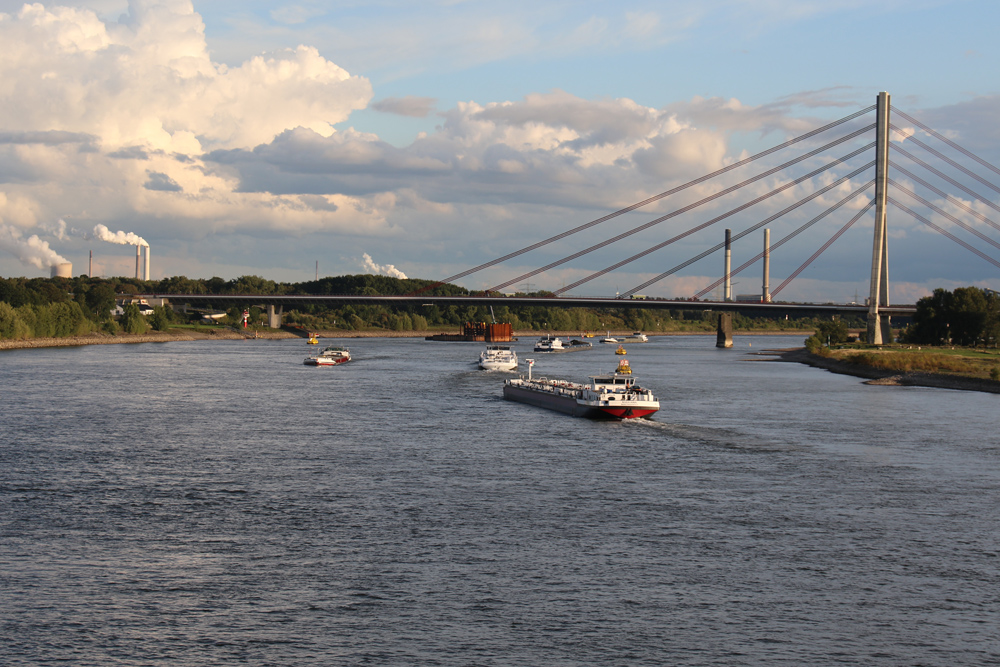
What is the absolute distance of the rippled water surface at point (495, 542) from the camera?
69.3 feet

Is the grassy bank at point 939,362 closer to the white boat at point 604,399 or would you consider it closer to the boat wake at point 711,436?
the white boat at point 604,399

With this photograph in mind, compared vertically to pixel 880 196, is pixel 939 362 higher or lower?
lower

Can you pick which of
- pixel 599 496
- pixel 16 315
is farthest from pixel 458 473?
pixel 16 315

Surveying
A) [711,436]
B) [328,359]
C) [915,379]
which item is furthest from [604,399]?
[328,359]

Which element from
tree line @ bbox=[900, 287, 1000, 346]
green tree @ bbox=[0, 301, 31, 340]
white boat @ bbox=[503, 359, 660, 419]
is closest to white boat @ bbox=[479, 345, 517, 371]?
white boat @ bbox=[503, 359, 660, 419]

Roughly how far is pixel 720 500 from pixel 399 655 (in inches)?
753

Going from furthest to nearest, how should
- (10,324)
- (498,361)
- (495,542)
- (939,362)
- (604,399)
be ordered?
(10,324) < (498,361) < (939,362) < (604,399) < (495,542)

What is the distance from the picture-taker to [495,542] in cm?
2920

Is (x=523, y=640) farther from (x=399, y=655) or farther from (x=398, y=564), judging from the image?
(x=398, y=564)

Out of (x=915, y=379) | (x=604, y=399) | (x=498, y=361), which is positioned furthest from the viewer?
(x=498, y=361)

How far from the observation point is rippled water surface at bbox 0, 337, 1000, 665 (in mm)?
21109

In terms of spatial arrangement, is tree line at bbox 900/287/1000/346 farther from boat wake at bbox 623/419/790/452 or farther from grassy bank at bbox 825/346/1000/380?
boat wake at bbox 623/419/790/452

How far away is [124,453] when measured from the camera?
47.0 metres

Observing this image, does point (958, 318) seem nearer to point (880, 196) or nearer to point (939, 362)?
point (880, 196)
